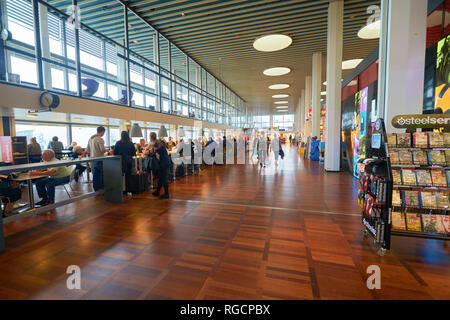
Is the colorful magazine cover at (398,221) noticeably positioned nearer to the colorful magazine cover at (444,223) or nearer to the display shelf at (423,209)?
the display shelf at (423,209)

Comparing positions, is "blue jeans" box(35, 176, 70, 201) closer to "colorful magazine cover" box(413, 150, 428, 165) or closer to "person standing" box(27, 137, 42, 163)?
"person standing" box(27, 137, 42, 163)

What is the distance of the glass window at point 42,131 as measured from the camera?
7.95m

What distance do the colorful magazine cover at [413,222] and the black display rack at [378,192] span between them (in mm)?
287

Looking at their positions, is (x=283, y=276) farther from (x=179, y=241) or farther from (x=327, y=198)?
(x=327, y=198)

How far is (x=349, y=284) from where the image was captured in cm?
189

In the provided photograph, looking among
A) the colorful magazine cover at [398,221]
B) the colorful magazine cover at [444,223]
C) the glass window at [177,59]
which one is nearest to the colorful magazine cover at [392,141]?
the colorful magazine cover at [398,221]

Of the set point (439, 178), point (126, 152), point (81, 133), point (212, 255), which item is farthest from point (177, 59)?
point (439, 178)

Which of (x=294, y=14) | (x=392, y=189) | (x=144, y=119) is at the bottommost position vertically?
(x=392, y=189)

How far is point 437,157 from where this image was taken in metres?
2.35

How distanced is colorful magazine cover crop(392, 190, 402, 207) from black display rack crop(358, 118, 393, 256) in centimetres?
14

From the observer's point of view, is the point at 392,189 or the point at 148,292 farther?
the point at 392,189

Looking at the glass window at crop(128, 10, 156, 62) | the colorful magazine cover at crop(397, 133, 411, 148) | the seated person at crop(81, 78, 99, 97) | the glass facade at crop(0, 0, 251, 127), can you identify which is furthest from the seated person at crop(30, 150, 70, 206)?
the glass window at crop(128, 10, 156, 62)
